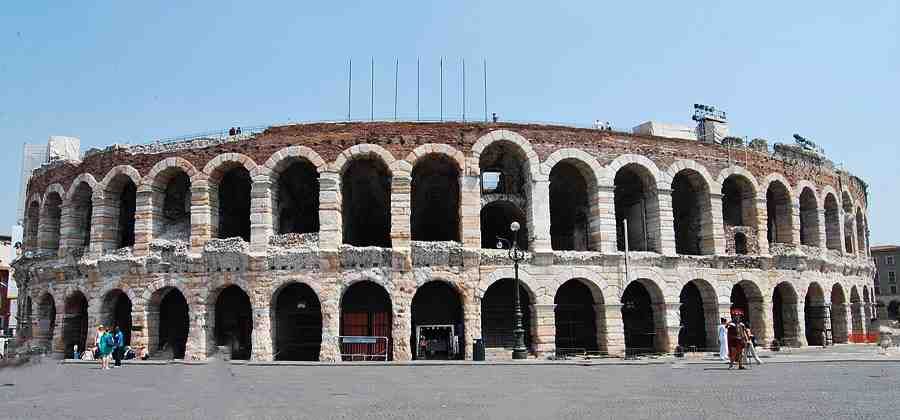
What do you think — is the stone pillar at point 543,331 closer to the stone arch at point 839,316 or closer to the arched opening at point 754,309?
the arched opening at point 754,309

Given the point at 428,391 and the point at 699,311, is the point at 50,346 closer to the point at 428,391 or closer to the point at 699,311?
the point at 428,391

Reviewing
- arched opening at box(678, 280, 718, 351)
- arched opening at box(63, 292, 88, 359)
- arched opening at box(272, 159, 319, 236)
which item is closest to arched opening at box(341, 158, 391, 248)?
arched opening at box(272, 159, 319, 236)

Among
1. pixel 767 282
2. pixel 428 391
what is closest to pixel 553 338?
pixel 767 282

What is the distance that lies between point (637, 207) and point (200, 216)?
17.7 metres

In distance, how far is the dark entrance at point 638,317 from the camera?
28.8 metres

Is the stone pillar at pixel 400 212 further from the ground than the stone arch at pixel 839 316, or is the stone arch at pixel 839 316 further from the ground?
the stone pillar at pixel 400 212

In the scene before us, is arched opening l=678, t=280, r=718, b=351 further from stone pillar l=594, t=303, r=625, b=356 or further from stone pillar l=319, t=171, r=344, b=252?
stone pillar l=319, t=171, r=344, b=252

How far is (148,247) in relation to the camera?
2672cm

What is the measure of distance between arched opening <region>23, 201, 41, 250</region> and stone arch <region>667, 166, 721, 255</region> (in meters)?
28.8

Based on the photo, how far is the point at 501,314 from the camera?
27.3m

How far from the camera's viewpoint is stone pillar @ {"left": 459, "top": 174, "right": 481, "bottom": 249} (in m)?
25.3

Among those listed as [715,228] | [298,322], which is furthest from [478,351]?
[715,228]

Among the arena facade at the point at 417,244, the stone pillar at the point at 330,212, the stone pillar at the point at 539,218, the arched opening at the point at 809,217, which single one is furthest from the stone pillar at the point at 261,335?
the arched opening at the point at 809,217

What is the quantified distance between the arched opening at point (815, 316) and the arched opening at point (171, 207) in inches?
1068
